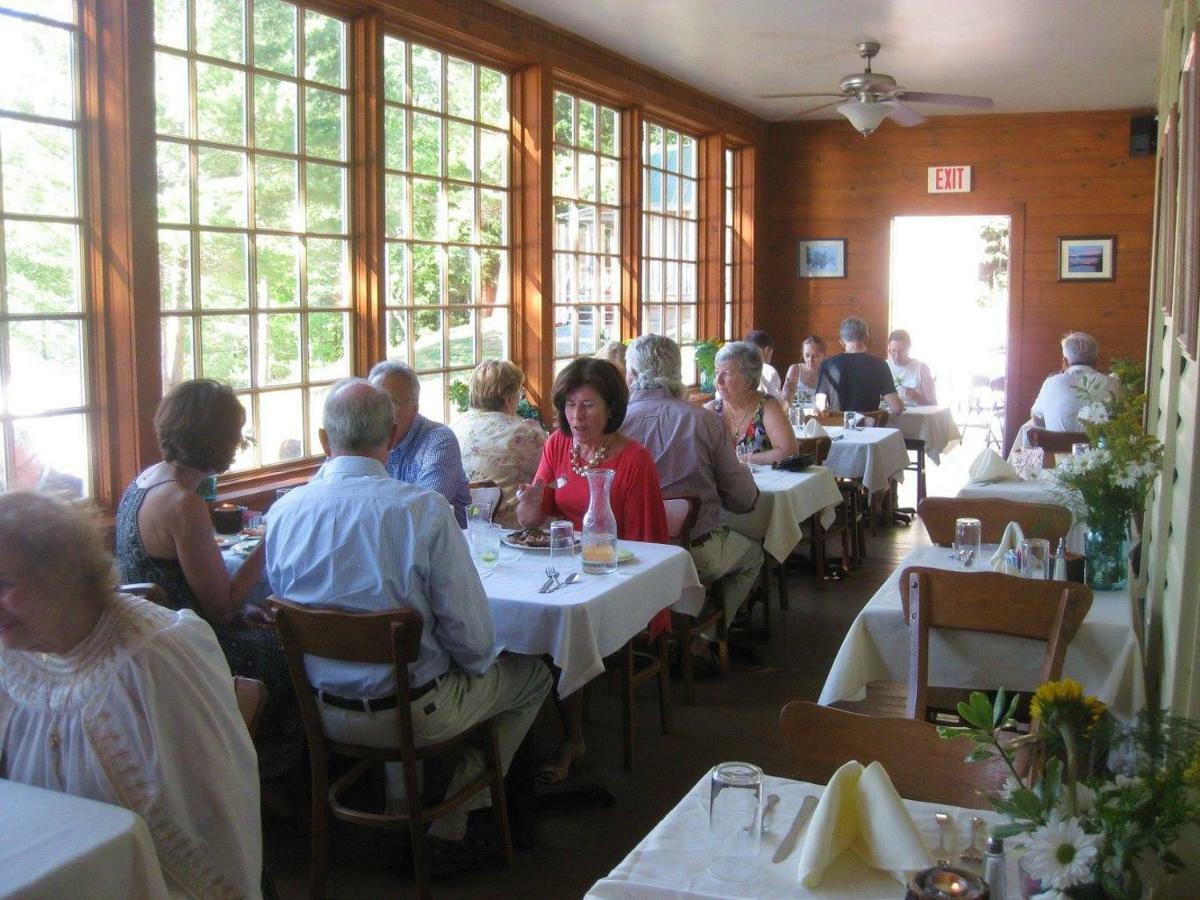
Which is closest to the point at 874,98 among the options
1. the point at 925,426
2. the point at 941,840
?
the point at 925,426

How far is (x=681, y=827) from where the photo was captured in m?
1.82

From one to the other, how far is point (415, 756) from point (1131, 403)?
2.55 metres

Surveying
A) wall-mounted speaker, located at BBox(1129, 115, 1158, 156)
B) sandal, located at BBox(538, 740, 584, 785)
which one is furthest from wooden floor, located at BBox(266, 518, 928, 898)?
wall-mounted speaker, located at BBox(1129, 115, 1158, 156)

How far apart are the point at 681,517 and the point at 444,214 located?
2.69 metres

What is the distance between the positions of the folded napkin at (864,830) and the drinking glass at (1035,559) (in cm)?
172

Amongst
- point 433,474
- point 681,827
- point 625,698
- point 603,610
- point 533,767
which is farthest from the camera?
point 433,474

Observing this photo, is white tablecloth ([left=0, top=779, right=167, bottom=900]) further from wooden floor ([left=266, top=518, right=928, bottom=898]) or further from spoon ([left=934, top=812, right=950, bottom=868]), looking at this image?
wooden floor ([left=266, top=518, right=928, bottom=898])

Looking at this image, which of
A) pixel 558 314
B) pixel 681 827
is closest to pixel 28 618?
pixel 681 827

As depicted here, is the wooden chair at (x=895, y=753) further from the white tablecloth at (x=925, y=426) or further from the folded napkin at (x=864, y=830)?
the white tablecloth at (x=925, y=426)

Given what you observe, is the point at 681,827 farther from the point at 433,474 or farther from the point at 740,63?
the point at 740,63

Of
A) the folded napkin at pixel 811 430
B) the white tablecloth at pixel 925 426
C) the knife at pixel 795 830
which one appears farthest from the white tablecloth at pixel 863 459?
the knife at pixel 795 830

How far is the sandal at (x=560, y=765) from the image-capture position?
377 centimetres

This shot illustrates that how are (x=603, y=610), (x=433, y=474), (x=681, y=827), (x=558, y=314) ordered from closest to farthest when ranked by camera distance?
(x=681, y=827) < (x=603, y=610) < (x=433, y=474) < (x=558, y=314)

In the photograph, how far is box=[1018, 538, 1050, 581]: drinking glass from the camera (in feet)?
10.6
